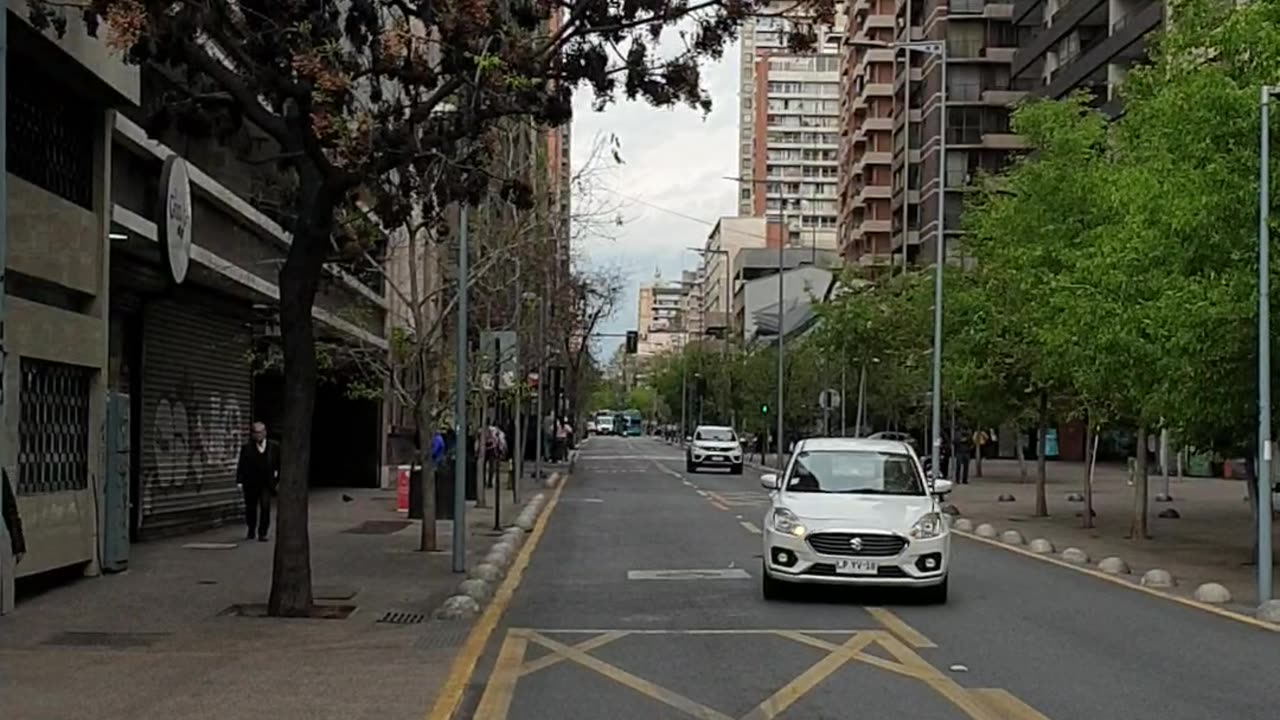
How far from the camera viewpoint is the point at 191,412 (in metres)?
24.5

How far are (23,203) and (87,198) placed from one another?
1977 millimetres

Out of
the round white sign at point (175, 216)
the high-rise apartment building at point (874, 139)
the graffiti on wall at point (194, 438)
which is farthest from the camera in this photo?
the high-rise apartment building at point (874, 139)

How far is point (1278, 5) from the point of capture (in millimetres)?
18203

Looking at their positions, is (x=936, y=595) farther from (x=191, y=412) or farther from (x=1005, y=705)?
(x=191, y=412)

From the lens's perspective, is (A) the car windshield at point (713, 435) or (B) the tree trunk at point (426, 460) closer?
(B) the tree trunk at point (426, 460)

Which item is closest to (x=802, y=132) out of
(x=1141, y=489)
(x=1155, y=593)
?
(x=1141, y=489)

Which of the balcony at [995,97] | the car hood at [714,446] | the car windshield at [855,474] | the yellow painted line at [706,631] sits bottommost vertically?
the yellow painted line at [706,631]

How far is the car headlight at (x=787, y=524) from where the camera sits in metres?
15.8

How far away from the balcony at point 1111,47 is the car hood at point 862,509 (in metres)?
40.9

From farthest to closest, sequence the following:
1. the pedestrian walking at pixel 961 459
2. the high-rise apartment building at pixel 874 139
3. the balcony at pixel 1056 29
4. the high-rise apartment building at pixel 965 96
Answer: the high-rise apartment building at pixel 874 139 → the high-rise apartment building at pixel 965 96 → the balcony at pixel 1056 29 → the pedestrian walking at pixel 961 459

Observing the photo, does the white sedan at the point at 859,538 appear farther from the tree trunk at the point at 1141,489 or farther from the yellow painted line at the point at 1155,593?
the tree trunk at the point at 1141,489

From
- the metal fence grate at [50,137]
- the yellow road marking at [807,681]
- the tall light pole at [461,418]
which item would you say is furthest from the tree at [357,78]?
the yellow road marking at [807,681]

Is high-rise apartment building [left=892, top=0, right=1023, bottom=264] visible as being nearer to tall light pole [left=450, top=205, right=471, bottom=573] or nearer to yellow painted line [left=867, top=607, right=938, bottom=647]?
tall light pole [left=450, top=205, right=471, bottom=573]

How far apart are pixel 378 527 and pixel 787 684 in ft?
53.3
